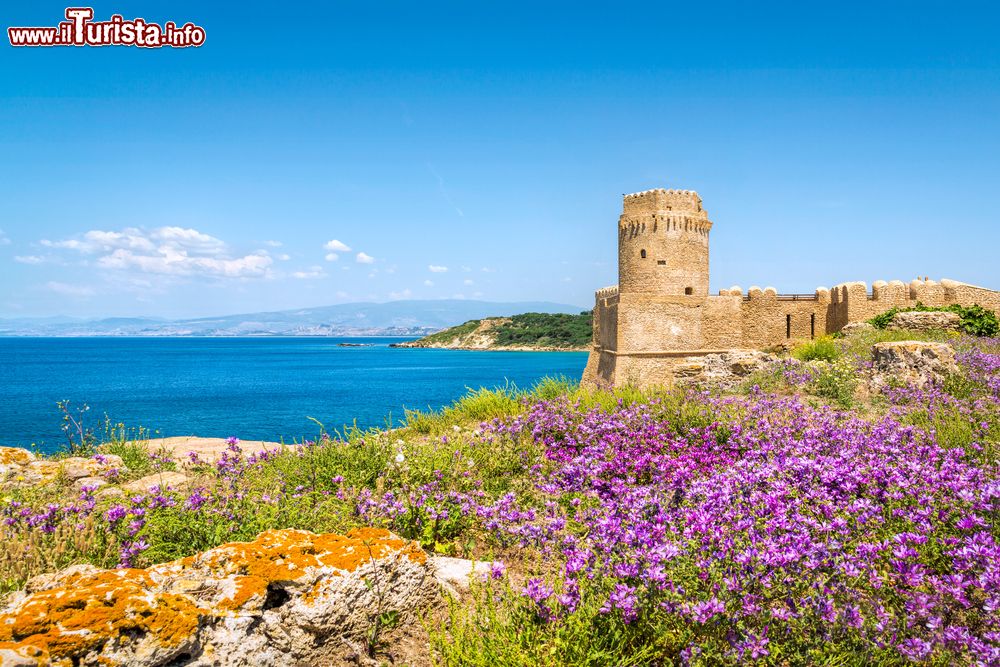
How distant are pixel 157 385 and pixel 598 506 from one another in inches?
3172

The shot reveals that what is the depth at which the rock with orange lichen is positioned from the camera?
255 cm

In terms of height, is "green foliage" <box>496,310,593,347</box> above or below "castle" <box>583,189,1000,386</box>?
below

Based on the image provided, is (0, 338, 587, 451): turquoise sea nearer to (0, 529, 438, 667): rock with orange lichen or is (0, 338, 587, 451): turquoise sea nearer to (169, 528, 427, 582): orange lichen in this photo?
(169, 528, 427, 582): orange lichen

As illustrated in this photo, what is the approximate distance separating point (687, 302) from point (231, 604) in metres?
22.2

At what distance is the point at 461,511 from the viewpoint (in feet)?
16.0

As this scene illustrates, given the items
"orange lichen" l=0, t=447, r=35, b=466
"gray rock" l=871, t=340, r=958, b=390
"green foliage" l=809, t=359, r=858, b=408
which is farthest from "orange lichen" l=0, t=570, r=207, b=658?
"gray rock" l=871, t=340, r=958, b=390

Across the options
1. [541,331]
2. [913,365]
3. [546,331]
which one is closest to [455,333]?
[541,331]

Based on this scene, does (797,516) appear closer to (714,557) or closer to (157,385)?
(714,557)

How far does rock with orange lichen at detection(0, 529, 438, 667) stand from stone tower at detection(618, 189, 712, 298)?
21239 millimetres

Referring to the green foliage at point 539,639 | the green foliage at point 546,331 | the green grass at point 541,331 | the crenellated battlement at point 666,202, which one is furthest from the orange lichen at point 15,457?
the green foliage at point 546,331

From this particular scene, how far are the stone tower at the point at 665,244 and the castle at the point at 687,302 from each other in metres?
0.04

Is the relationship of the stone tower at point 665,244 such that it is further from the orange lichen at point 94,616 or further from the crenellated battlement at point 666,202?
the orange lichen at point 94,616

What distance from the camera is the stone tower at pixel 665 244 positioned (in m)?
23.4

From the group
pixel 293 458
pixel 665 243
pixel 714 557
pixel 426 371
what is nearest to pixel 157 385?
pixel 426 371
